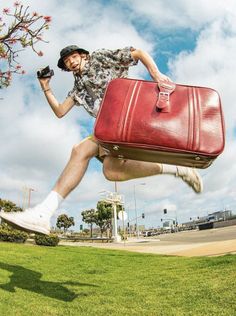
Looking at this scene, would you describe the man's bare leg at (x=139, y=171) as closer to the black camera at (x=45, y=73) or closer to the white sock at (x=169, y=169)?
the white sock at (x=169, y=169)

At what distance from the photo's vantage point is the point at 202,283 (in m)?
8.77

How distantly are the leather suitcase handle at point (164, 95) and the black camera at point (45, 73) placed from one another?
973 mm

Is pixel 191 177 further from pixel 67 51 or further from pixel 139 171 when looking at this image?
pixel 67 51

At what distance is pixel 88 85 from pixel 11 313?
5000mm

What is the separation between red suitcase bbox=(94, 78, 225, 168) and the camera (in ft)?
9.49

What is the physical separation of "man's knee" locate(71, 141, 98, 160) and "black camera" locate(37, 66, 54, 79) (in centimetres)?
64

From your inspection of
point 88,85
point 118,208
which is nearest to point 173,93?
point 88,85

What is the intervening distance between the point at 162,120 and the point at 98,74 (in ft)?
3.21

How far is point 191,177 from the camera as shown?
3.74 metres

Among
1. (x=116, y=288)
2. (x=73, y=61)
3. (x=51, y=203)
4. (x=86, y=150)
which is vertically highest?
(x=73, y=61)

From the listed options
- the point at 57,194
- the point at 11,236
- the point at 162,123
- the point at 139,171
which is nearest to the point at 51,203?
the point at 57,194

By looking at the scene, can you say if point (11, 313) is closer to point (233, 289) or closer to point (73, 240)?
point (233, 289)

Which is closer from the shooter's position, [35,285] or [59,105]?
[59,105]

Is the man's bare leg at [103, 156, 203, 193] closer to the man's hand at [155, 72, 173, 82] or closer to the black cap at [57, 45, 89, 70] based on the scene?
the man's hand at [155, 72, 173, 82]
